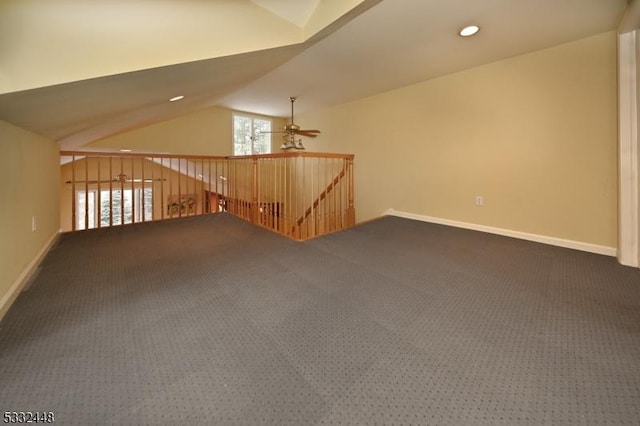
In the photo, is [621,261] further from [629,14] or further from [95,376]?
[95,376]

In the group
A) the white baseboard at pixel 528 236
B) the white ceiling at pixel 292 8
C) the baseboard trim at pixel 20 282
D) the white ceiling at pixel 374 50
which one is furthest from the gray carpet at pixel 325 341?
the white ceiling at pixel 292 8

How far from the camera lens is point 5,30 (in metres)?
1.04

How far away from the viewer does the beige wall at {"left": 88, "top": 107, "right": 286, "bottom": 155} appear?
189 inches

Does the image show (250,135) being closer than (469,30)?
No

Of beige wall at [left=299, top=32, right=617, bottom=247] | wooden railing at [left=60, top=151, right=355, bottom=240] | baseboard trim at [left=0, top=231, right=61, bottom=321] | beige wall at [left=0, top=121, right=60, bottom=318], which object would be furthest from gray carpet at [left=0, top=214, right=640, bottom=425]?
wooden railing at [left=60, top=151, right=355, bottom=240]

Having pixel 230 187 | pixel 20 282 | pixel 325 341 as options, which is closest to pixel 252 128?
pixel 230 187

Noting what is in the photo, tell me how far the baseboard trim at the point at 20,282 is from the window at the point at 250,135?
4251 mm

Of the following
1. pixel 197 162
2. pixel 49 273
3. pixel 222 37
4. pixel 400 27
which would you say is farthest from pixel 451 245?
pixel 197 162

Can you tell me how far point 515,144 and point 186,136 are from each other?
18.7ft

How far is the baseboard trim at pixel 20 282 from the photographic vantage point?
58.2 inches

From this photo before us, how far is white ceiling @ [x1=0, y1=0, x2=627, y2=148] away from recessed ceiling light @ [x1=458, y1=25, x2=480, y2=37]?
6 centimetres

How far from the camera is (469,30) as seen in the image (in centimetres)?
247

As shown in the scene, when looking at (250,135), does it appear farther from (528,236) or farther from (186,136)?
(528,236)

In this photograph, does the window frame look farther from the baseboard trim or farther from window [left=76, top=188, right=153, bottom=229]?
the baseboard trim
